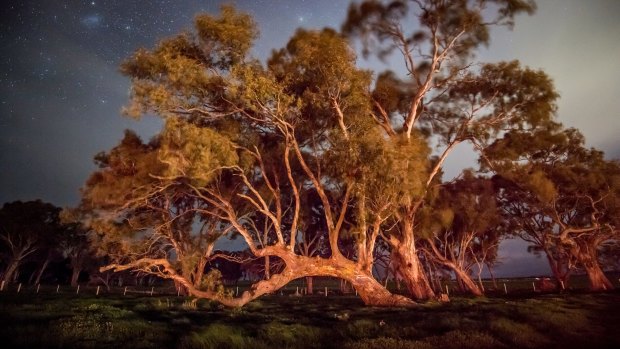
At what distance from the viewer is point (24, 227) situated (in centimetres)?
5331

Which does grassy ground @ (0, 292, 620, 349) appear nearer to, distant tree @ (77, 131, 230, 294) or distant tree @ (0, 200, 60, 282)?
distant tree @ (77, 131, 230, 294)

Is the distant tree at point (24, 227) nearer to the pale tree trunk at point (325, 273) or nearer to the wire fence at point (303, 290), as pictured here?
the wire fence at point (303, 290)

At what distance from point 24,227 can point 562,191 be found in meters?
69.1

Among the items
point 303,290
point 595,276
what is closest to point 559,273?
point 595,276

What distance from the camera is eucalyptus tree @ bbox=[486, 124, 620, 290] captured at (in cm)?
3136

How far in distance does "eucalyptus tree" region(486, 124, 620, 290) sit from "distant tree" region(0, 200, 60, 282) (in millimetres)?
61086

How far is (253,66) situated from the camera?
2233cm

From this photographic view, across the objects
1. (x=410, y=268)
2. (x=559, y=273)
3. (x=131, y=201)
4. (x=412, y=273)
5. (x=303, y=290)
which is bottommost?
(x=303, y=290)

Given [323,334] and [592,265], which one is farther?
[592,265]

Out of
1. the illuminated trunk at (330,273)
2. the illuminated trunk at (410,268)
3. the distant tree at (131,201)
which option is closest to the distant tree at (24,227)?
the distant tree at (131,201)

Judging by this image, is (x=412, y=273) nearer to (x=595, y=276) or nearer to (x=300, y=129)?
(x=300, y=129)

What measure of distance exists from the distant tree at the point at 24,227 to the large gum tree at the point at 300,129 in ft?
116

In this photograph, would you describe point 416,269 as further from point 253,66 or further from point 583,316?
point 253,66

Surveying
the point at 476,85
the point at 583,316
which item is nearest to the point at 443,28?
the point at 476,85
